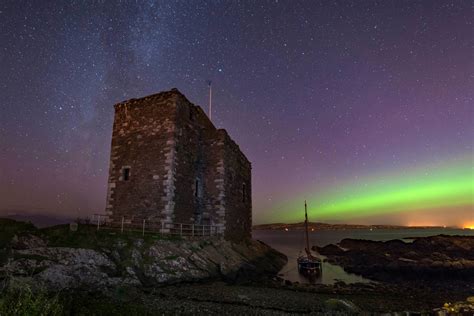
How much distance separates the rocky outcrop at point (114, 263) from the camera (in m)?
10.4

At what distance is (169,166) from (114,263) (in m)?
7.54

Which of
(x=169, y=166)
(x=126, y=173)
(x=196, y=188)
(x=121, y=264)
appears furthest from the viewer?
(x=196, y=188)

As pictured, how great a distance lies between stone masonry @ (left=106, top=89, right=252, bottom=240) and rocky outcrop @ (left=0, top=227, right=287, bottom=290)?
3.40 m

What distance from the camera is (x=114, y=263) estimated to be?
12758 millimetres

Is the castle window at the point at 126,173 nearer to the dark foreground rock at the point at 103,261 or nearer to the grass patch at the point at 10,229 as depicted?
the dark foreground rock at the point at 103,261

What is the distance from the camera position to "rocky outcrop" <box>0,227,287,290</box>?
1039 cm

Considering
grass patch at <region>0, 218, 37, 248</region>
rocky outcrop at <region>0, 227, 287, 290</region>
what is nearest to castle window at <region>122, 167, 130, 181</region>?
rocky outcrop at <region>0, 227, 287, 290</region>

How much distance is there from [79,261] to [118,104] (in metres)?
13.8

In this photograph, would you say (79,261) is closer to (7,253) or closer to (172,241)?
(7,253)

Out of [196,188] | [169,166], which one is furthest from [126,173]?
[196,188]

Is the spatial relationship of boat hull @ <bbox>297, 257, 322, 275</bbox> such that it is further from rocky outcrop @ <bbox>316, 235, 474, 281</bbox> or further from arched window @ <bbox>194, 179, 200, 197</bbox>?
arched window @ <bbox>194, 179, 200, 197</bbox>

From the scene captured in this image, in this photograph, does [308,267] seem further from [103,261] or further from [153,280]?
[103,261]

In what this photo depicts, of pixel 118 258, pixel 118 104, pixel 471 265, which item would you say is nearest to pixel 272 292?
pixel 118 258

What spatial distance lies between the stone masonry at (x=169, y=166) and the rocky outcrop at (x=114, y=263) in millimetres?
3399
